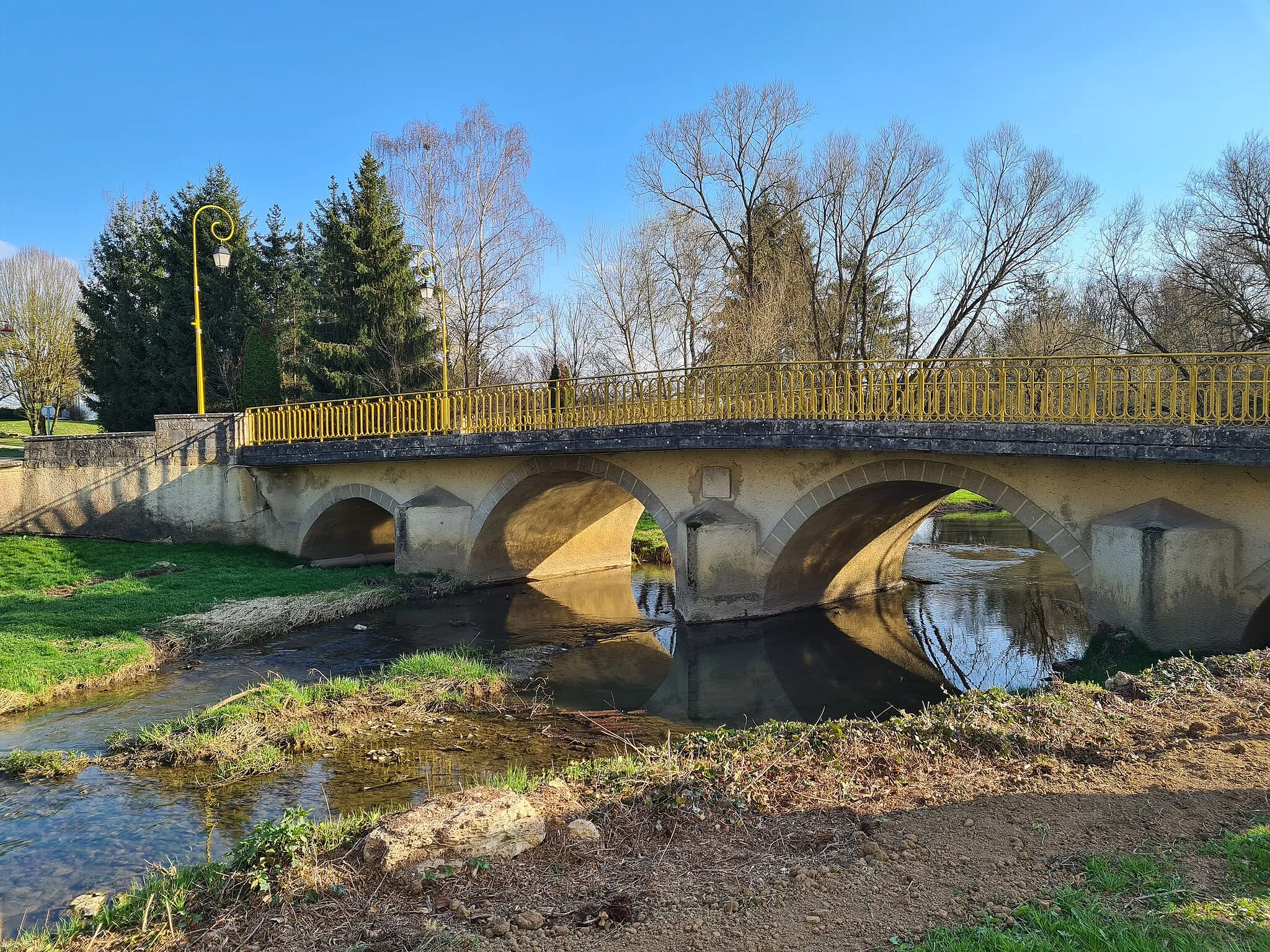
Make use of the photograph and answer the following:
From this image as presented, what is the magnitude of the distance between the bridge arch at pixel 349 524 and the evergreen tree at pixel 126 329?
11.4 m

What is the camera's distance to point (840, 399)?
12344 millimetres

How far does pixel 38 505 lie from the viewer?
18.8 m

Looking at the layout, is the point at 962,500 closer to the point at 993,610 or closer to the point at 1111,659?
the point at 993,610

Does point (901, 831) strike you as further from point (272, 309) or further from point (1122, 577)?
point (272, 309)

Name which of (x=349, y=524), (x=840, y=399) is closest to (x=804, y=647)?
(x=840, y=399)

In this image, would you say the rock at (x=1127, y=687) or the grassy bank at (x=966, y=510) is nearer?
the rock at (x=1127, y=687)

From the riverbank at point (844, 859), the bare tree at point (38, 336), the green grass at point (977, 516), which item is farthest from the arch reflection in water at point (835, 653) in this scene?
the bare tree at point (38, 336)

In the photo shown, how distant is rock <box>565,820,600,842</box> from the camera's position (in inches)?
191

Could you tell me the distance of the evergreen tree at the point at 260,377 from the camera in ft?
75.9

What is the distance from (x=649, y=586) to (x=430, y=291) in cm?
780

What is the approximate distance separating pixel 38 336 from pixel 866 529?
112ft

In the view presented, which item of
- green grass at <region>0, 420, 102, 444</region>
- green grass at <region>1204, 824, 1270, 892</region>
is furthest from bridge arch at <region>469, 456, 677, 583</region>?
green grass at <region>0, 420, 102, 444</region>

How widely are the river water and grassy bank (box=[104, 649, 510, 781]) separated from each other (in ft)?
0.99

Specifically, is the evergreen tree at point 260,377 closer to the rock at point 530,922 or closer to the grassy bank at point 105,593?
the grassy bank at point 105,593
